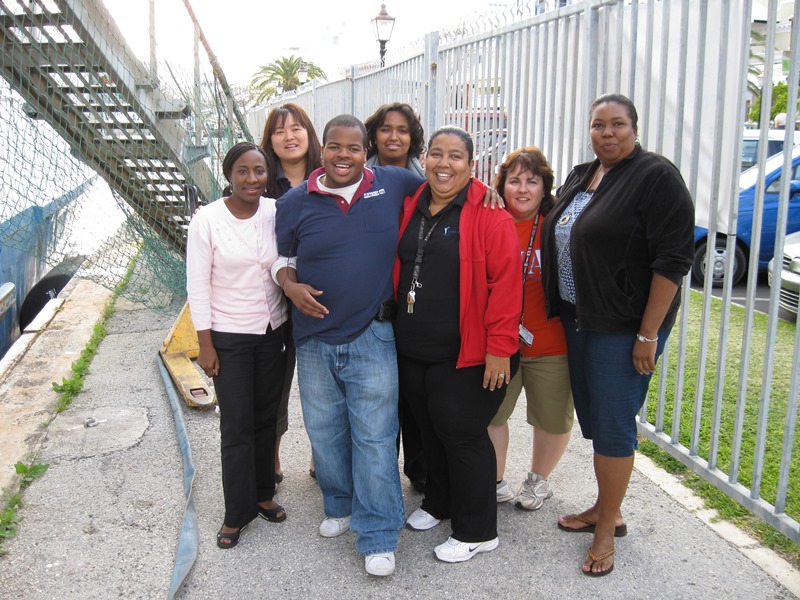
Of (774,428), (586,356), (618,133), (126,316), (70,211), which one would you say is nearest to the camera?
(618,133)

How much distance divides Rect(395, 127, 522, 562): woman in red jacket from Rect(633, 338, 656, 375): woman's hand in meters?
0.46

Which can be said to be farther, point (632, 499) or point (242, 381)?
point (632, 499)

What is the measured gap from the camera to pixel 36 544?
131 inches

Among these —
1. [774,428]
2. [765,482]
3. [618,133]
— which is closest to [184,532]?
[618,133]

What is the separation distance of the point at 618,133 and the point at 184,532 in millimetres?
2478

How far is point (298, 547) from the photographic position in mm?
3322

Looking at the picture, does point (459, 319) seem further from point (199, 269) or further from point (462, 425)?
point (199, 269)

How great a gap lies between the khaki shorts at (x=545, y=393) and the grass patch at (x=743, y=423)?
64cm

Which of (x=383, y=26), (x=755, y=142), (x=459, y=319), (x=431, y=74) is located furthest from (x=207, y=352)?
(x=383, y=26)

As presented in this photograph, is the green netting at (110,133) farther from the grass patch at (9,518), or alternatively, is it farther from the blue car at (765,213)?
the blue car at (765,213)

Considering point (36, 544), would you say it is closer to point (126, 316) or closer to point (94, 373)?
point (94, 373)

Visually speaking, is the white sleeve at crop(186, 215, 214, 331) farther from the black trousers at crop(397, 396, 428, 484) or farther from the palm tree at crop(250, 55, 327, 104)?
the palm tree at crop(250, 55, 327, 104)

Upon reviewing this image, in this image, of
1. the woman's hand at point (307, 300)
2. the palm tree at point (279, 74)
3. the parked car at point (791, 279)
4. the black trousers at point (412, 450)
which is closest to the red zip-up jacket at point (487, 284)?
the woman's hand at point (307, 300)

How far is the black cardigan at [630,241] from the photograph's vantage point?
2.71 meters
